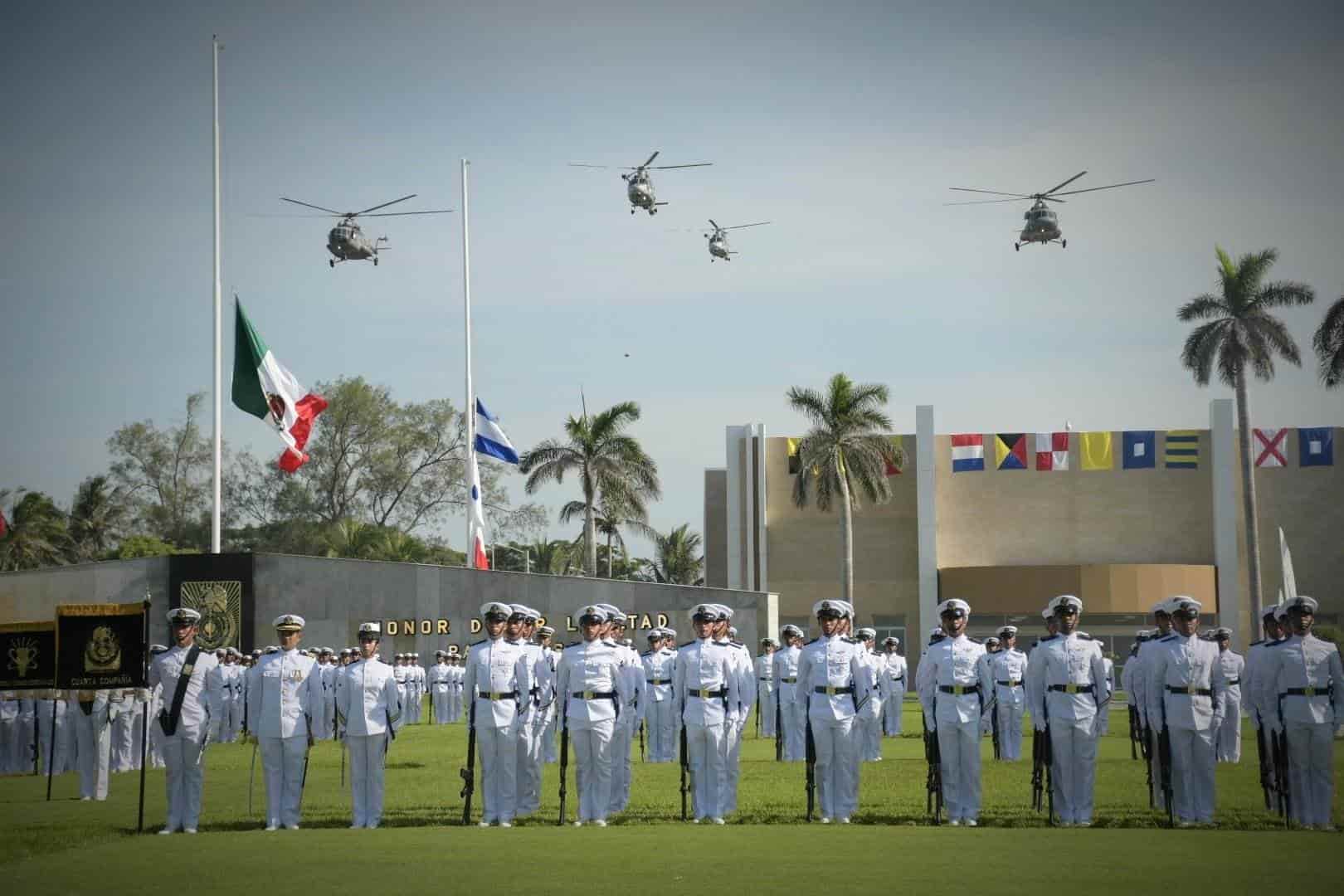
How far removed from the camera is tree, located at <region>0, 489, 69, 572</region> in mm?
63594

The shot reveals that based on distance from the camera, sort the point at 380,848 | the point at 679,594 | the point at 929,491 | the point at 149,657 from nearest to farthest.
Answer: the point at 380,848 → the point at 149,657 → the point at 679,594 → the point at 929,491

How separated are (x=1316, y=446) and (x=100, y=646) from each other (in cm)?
5406

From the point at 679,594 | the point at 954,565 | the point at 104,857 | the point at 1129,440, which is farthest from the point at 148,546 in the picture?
the point at 104,857

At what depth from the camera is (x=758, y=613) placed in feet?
155

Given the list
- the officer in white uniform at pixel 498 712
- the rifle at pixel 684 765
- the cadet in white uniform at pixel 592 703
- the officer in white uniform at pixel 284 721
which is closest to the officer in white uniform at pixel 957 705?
the rifle at pixel 684 765

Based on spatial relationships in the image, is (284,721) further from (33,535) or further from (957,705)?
(33,535)

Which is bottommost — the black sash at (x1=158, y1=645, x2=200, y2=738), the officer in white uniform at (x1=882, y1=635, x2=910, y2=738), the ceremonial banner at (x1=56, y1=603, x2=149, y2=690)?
the officer in white uniform at (x1=882, y1=635, x2=910, y2=738)

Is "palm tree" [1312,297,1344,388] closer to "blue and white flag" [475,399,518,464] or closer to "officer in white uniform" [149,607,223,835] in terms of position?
"blue and white flag" [475,399,518,464]

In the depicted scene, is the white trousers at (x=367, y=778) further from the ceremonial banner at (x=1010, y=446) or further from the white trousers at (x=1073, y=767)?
the ceremonial banner at (x=1010, y=446)

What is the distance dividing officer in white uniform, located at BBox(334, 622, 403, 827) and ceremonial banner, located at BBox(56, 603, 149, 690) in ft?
7.33

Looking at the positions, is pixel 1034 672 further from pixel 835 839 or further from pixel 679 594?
pixel 679 594

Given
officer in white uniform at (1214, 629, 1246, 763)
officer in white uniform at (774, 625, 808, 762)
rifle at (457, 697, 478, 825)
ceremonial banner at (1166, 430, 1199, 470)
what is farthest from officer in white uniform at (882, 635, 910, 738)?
ceremonial banner at (1166, 430, 1199, 470)

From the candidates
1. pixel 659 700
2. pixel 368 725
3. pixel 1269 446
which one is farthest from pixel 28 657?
pixel 1269 446

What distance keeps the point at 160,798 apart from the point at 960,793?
1034 cm
